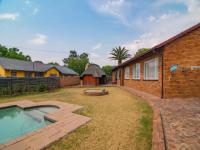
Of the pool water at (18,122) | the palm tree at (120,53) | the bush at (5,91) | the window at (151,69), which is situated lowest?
the pool water at (18,122)

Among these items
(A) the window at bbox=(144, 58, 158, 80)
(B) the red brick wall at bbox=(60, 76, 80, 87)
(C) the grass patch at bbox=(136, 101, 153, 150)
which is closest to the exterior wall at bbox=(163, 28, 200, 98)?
(A) the window at bbox=(144, 58, 158, 80)

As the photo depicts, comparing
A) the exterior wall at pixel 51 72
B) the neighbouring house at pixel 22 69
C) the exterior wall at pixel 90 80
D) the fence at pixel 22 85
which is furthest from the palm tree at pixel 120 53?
the fence at pixel 22 85

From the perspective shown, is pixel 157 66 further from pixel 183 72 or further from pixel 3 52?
pixel 3 52

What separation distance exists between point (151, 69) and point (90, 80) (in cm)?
1642

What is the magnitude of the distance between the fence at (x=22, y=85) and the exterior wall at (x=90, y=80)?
1006cm

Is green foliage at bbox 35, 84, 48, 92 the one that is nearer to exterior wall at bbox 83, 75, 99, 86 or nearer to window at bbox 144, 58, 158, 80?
window at bbox 144, 58, 158, 80

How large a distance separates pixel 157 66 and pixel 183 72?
4.94 ft

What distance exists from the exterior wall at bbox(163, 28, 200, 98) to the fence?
1195cm

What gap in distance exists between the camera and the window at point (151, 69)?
896cm

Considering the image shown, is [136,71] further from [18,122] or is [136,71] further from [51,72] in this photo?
[51,72]

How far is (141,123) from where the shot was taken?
4445 mm

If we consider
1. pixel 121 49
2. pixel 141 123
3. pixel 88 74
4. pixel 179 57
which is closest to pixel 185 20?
pixel 179 57

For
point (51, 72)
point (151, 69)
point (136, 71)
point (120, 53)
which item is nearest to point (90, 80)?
point (51, 72)

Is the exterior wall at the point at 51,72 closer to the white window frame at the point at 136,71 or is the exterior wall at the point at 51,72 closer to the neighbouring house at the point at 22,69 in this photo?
the neighbouring house at the point at 22,69
